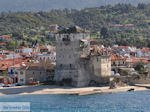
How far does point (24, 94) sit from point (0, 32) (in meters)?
102

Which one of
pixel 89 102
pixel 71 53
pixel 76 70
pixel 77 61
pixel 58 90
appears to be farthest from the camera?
pixel 71 53

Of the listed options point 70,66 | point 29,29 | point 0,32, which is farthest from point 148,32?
point 70,66

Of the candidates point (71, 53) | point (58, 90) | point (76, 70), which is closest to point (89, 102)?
point (58, 90)

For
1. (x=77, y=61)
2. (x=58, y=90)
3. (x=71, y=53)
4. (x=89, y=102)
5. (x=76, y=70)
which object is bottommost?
(x=89, y=102)

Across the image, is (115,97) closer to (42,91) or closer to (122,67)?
(42,91)

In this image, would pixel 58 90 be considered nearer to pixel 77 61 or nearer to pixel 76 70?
pixel 76 70

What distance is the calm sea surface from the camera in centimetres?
4862

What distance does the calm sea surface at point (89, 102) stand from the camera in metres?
48.6

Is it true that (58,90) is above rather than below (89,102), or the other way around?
above

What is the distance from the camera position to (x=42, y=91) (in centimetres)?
6244

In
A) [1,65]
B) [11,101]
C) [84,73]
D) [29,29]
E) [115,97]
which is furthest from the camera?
[29,29]

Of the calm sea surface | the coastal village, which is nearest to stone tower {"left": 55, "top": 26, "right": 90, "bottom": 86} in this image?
the coastal village

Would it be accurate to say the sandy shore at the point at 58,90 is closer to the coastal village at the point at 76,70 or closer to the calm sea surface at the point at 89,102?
the coastal village at the point at 76,70

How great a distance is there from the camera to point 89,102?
5353 centimetres
